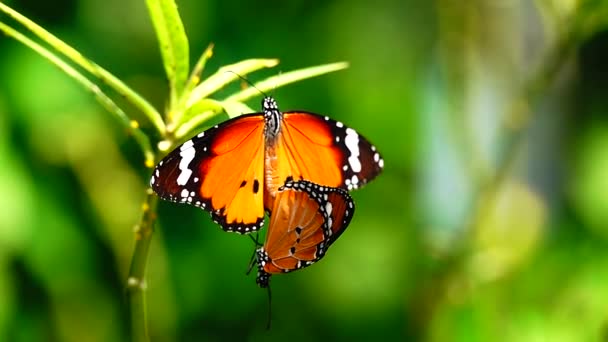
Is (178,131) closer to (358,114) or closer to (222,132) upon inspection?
(222,132)

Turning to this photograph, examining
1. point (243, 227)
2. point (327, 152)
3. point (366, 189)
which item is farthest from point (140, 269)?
point (366, 189)

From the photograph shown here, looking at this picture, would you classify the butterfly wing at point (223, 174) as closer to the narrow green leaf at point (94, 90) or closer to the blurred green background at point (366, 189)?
the narrow green leaf at point (94, 90)

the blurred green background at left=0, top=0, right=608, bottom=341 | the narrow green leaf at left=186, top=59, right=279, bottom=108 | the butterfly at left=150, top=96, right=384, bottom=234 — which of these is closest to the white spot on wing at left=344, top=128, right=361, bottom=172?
the butterfly at left=150, top=96, right=384, bottom=234

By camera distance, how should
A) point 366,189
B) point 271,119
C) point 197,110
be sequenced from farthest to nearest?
point 366,189
point 271,119
point 197,110

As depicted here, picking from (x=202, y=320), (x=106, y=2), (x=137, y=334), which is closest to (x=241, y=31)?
(x=106, y=2)

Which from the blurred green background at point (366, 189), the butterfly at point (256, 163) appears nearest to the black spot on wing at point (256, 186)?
the butterfly at point (256, 163)

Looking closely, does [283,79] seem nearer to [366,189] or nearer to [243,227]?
[243,227]
